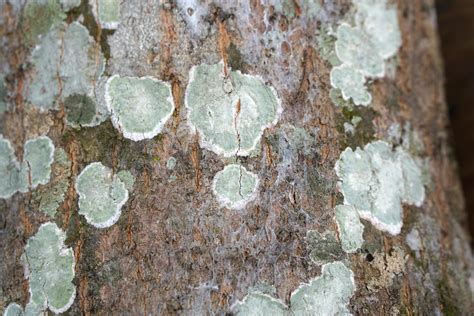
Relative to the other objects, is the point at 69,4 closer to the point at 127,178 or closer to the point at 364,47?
the point at 127,178

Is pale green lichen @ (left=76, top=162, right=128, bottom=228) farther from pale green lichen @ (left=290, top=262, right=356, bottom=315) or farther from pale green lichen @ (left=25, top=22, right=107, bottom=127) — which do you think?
pale green lichen @ (left=290, top=262, right=356, bottom=315)

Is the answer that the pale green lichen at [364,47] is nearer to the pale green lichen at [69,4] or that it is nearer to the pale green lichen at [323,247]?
the pale green lichen at [323,247]

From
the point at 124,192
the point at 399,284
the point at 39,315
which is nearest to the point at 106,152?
the point at 124,192

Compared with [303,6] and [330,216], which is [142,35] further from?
[330,216]

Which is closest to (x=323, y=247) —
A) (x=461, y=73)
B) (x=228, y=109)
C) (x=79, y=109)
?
(x=228, y=109)

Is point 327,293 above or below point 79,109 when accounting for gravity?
A: below

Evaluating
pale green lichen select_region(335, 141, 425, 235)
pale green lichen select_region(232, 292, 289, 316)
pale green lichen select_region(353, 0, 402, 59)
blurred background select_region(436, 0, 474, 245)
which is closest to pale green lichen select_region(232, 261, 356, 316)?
pale green lichen select_region(232, 292, 289, 316)

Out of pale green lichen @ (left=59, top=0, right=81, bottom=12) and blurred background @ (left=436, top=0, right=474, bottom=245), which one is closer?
pale green lichen @ (left=59, top=0, right=81, bottom=12)

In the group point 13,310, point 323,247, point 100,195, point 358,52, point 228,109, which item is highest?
point 358,52
